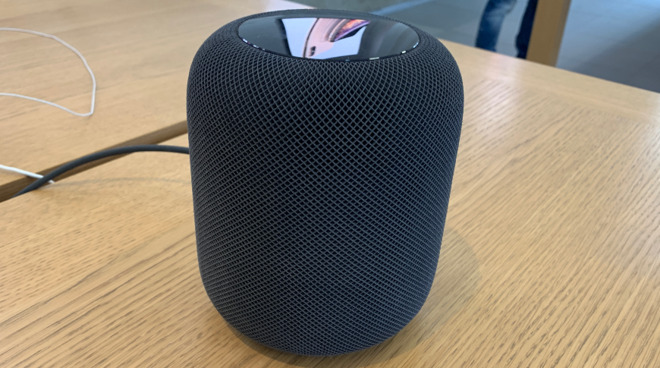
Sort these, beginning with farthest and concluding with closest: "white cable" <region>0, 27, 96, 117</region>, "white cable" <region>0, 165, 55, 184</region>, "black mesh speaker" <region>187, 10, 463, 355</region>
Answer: "white cable" <region>0, 27, 96, 117</region>, "white cable" <region>0, 165, 55, 184</region>, "black mesh speaker" <region>187, 10, 463, 355</region>

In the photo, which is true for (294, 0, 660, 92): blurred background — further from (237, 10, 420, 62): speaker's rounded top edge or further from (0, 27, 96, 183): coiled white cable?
(237, 10, 420, 62): speaker's rounded top edge

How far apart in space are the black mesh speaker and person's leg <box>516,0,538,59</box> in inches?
51.9

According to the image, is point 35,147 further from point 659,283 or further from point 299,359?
point 659,283

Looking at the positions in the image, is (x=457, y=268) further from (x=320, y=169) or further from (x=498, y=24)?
(x=498, y=24)

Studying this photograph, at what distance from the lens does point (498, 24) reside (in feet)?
5.31

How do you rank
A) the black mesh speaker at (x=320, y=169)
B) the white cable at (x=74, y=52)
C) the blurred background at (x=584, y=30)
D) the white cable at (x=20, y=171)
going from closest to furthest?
1. the black mesh speaker at (x=320, y=169)
2. the white cable at (x=20, y=171)
3. the white cable at (x=74, y=52)
4. the blurred background at (x=584, y=30)

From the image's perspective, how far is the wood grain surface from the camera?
2.05 feet

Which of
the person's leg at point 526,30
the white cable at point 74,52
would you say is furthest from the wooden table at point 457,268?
the person's leg at point 526,30

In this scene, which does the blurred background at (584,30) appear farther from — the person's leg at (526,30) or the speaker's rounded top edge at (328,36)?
the speaker's rounded top edge at (328,36)

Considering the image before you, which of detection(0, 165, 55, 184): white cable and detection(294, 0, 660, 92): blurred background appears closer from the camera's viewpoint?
detection(0, 165, 55, 184): white cable

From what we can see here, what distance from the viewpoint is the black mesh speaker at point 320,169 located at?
11.8 inches

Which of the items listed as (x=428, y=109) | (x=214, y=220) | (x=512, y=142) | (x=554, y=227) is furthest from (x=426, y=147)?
(x=512, y=142)

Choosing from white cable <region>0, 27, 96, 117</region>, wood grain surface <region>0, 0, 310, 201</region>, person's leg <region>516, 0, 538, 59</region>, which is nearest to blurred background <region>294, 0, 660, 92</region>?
person's leg <region>516, 0, 538, 59</region>

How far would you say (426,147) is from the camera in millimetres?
319
